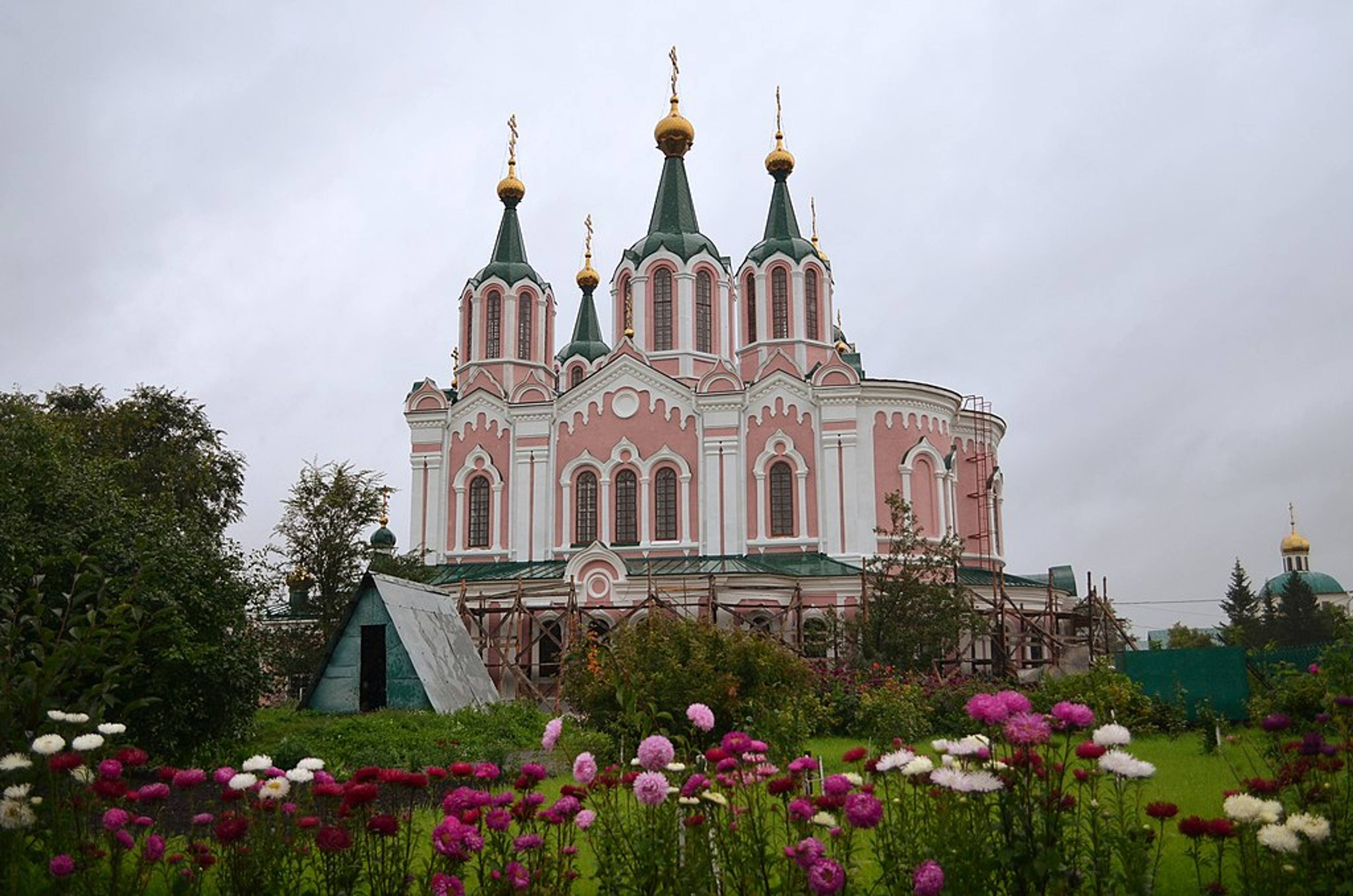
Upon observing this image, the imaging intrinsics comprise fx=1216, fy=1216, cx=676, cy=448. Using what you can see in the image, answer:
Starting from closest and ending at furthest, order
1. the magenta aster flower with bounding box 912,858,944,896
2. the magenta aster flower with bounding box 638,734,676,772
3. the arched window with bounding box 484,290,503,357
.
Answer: the magenta aster flower with bounding box 912,858,944,896
the magenta aster flower with bounding box 638,734,676,772
the arched window with bounding box 484,290,503,357

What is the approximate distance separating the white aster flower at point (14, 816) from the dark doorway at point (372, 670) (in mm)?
12568

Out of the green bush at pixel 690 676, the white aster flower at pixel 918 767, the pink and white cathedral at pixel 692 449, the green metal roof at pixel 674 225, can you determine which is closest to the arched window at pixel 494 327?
the pink and white cathedral at pixel 692 449

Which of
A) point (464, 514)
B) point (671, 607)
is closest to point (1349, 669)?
point (671, 607)

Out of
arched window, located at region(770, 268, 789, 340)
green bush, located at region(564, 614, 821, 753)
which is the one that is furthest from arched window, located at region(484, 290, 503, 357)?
green bush, located at region(564, 614, 821, 753)

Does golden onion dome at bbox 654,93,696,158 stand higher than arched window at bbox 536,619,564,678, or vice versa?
golden onion dome at bbox 654,93,696,158

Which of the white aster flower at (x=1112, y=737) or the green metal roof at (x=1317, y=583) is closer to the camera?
the white aster flower at (x=1112, y=737)

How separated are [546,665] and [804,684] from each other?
12.1 meters

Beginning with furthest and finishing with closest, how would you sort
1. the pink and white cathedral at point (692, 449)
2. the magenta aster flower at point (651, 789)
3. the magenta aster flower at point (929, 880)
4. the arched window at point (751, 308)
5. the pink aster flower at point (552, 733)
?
the arched window at point (751, 308), the pink and white cathedral at point (692, 449), the pink aster flower at point (552, 733), the magenta aster flower at point (651, 789), the magenta aster flower at point (929, 880)

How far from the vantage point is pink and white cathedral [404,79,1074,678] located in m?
31.0

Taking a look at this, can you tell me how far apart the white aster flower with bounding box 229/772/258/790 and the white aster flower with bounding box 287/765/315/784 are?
7.0 inches

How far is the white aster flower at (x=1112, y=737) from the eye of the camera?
4.69 m

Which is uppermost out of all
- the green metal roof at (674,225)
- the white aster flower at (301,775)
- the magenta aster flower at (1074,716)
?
the green metal roof at (674,225)

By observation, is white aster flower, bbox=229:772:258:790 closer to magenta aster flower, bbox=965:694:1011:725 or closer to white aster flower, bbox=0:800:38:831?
white aster flower, bbox=0:800:38:831

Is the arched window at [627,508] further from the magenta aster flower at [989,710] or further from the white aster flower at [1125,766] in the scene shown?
the white aster flower at [1125,766]
